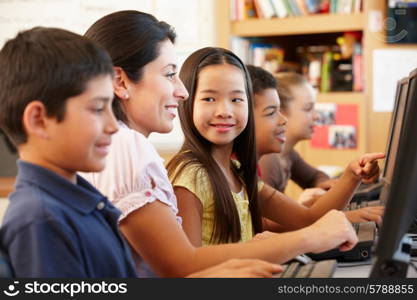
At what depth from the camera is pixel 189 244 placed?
1.14 meters

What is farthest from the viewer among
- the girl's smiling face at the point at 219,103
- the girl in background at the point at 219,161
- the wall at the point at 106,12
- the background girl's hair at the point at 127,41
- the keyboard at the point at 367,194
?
the wall at the point at 106,12

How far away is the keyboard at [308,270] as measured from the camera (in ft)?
3.62

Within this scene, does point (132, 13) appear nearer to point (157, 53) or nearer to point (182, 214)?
point (157, 53)

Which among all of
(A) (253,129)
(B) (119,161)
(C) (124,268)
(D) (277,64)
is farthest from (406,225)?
(D) (277,64)

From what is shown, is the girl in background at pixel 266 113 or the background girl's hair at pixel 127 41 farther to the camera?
the girl in background at pixel 266 113

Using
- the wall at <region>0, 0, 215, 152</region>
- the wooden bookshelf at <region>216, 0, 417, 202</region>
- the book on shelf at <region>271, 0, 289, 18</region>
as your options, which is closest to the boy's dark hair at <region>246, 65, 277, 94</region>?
the wooden bookshelf at <region>216, 0, 417, 202</region>

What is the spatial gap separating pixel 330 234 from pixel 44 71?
1.73 ft

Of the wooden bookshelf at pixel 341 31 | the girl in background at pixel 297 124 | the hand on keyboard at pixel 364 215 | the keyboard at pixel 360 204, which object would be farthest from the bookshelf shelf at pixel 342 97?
the hand on keyboard at pixel 364 215

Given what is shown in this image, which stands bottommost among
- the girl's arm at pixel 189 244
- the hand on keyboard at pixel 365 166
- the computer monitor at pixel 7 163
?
the computer monitor at pixel 7 163

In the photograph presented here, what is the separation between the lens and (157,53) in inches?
53.0

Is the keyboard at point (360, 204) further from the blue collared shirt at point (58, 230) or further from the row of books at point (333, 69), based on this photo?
the row of books at point (333, 69)

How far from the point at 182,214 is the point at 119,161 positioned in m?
0.33

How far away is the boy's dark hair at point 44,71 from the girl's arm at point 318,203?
990 millimetres

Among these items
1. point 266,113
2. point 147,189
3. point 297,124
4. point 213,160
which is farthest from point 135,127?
point 297,124
